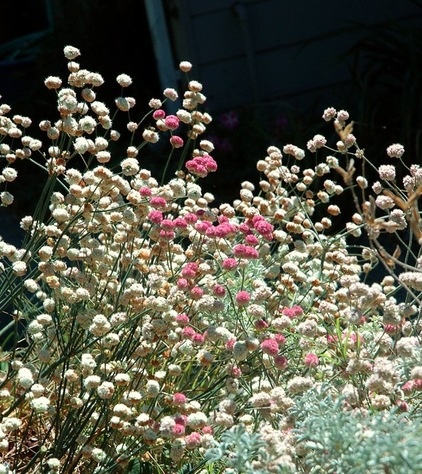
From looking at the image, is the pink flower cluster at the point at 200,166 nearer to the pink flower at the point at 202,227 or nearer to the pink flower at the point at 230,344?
the pink flower at the point at 202,227

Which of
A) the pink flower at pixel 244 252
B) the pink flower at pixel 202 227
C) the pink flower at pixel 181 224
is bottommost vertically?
the pink flower at pixel 244 252

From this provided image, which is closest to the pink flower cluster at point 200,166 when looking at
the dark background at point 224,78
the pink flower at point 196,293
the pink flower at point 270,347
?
the pink flower at point 196,293

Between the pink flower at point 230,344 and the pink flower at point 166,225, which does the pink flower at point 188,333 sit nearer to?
the pink flower at point 230,344

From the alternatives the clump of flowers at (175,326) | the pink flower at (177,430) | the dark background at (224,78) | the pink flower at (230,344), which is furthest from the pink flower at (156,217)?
the dark background at (224,78)

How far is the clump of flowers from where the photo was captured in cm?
221

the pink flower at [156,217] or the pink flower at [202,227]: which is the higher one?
the pink flower at [156,217]

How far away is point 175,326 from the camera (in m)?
2.44

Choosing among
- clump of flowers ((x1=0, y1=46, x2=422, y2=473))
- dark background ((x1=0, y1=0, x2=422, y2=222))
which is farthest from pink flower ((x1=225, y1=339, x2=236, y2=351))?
dark background ((x1=0, y1=0, x2=422, y2=222))

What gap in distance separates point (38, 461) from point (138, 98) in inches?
206

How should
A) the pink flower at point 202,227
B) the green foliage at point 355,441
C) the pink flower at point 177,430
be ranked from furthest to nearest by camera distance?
the pink flower at point 202,227 < the pink flower at point 177,430 < the green foliage at point 355,441

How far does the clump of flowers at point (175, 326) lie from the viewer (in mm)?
2215

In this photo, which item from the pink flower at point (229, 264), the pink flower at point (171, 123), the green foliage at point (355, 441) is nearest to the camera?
the green foliage at point (355, 441)

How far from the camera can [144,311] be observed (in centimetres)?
247

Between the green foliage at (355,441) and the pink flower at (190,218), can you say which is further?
the pink flower at (190,218)
